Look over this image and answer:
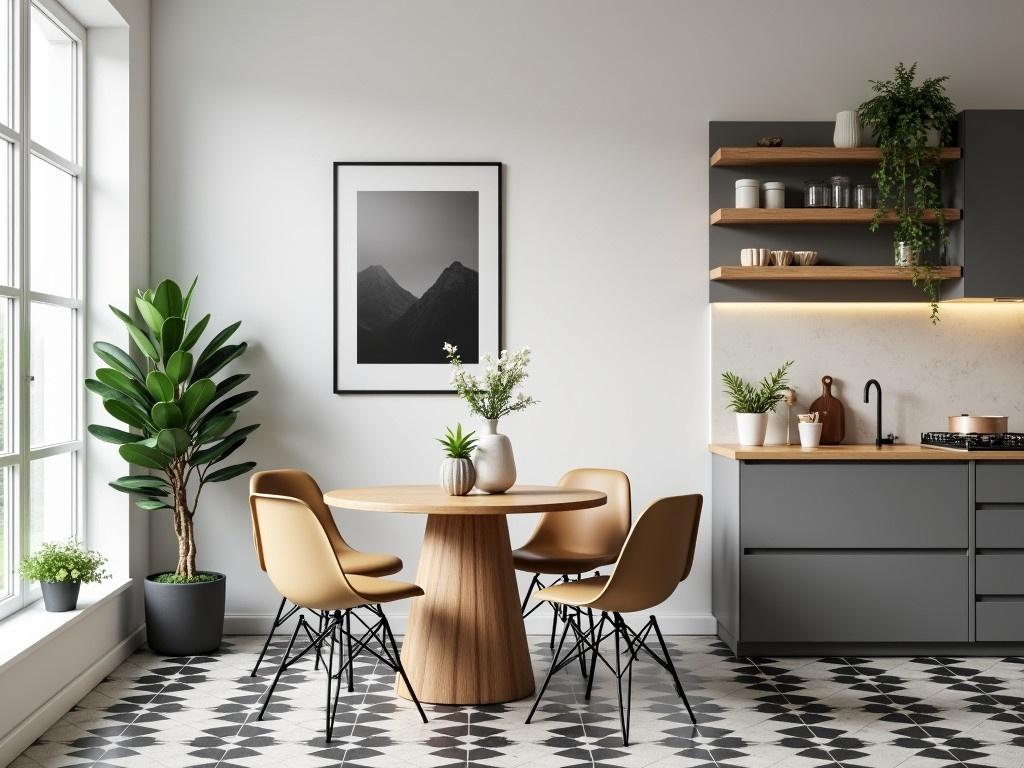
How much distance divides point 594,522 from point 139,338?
221 cm

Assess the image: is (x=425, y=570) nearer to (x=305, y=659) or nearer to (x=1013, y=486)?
(x=305, y=659)

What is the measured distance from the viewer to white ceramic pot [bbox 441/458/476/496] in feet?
12.9

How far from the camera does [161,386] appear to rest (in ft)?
14.6

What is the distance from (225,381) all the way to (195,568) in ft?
2.98

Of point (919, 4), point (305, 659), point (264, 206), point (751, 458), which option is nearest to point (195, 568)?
point (305, 659)

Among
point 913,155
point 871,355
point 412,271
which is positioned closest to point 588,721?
point 412,271

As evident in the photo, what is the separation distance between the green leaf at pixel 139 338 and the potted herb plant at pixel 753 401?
272 cm

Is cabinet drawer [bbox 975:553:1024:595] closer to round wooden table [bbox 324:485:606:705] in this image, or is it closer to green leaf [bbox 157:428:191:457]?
round wooden table [bbox 324:485:606:705]

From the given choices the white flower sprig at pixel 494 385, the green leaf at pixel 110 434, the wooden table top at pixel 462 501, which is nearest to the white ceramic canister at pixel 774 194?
the white flower sprig at pixel 494 385

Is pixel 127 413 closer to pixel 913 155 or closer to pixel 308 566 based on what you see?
pixel 308 566

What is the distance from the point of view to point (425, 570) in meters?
3.98

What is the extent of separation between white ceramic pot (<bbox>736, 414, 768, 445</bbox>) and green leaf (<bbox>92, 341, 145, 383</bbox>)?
2828 mm

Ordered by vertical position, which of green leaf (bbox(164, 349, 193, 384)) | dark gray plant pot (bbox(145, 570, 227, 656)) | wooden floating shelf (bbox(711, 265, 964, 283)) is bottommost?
dark gray plant pot (bbox(145, 570, 227, 656))

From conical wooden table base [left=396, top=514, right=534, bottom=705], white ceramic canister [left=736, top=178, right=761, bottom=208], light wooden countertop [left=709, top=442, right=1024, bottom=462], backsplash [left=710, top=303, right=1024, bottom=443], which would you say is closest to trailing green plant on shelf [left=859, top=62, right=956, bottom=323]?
backsplash [left=710, top=303, right=1024, bottom=443]
